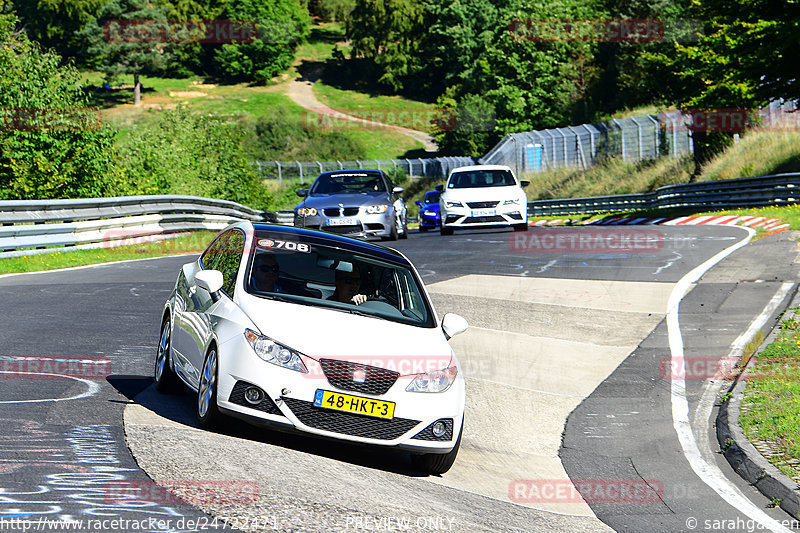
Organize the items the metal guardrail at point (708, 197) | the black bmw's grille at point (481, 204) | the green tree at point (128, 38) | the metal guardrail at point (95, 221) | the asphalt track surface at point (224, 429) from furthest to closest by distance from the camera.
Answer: the green tree at point (128, 38) → the metal guardrail at point (708, 197) → the black bmw's grille at point (481, 204) → the metal guardrail at point (95, 221) → the asphalt track surface at point (224, 429)

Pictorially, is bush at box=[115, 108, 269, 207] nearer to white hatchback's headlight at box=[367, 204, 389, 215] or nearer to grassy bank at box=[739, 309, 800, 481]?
white hatchback's headlight at box=[367, 204, 389, 215]

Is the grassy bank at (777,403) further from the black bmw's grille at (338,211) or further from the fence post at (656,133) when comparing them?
the fence post at (656,133)

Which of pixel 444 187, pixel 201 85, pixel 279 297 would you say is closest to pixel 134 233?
pixel 444 187

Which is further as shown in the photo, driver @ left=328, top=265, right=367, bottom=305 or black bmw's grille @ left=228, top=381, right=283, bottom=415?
driver @ left=328, top=265, right=367, bottom=305

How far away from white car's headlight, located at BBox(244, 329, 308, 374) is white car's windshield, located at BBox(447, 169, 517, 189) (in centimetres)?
1884

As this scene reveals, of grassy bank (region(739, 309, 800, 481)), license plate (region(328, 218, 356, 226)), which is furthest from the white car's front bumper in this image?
license plate (region(328, 218, 356, 226))

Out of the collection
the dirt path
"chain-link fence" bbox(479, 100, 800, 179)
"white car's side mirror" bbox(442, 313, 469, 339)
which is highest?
"white car's side mirror" bbox(442, 313, 469, 339)

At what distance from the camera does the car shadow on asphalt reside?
7.31 meters

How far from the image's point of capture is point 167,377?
8.78 m

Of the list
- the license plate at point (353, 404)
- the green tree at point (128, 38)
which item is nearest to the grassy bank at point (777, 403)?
the license plate at point (353, 404)

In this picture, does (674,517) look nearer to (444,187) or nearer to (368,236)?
(368,236)

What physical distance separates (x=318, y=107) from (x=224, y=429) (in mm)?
110482

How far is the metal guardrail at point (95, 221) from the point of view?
1967 centimetres

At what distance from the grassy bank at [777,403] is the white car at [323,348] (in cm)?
249
